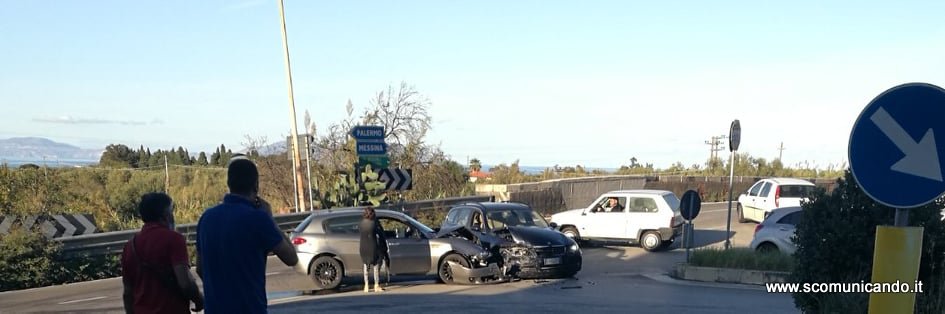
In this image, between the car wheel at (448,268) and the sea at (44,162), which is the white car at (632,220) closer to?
the car wheel at (448,268)

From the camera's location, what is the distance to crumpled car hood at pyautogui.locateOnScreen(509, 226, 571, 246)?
14.9 metres

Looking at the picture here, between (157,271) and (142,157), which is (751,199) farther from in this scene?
(142,157)

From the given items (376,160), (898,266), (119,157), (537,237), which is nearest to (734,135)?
(537,237)

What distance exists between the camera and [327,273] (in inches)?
578

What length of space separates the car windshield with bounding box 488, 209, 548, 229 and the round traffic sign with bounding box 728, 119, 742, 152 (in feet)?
13.4

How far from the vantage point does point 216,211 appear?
453 centimetres

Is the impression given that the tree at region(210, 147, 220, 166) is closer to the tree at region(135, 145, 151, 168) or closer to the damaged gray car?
the tree at region(135, 145, 151, 168)

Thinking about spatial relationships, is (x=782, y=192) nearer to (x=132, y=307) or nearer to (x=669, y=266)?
(x=669, y=266)

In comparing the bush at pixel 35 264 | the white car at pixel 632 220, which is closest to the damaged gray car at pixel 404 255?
the bush at pixel 35 264

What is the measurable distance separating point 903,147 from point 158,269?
173 inches

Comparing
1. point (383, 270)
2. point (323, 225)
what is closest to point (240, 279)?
point (323, 225)

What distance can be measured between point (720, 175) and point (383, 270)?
3456 cm

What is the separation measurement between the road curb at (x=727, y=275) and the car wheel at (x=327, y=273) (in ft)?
20.5

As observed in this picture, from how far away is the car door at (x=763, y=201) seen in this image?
81.3 ft
